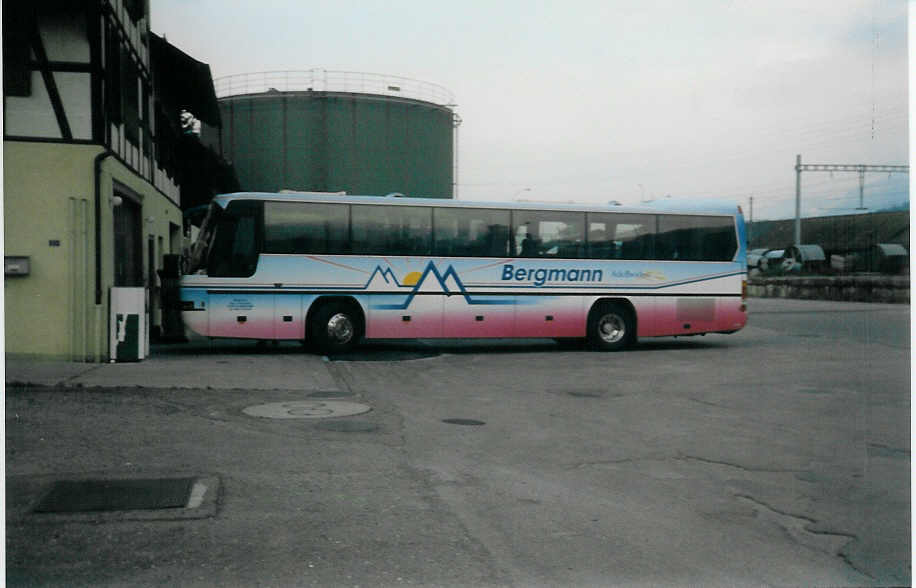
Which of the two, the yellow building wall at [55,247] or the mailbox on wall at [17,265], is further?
the yellow building wall at [55,247]

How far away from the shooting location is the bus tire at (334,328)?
50.7 feet

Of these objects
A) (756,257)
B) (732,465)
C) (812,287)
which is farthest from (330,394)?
(756,257)

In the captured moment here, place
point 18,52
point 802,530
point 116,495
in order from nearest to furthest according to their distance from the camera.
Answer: point 802,530 → point 116,495 → point 18,52

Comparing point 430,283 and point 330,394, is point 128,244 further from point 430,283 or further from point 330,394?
point 330,394

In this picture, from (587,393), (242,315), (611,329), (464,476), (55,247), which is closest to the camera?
(464,476)

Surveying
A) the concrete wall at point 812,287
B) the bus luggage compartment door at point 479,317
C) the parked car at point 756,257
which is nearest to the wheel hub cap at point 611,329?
the bus luggage compartment door at point 479,317

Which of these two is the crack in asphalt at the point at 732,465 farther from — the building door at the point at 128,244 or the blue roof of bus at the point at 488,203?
the building door at the point at 128,244

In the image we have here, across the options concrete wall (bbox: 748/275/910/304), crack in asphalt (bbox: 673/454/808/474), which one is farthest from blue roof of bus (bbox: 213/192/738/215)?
concrete wall (bbox: 748/275/910/304)

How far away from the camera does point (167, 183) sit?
67.4 feet

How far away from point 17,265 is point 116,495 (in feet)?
24.3

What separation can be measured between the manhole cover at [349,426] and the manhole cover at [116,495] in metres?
2.13

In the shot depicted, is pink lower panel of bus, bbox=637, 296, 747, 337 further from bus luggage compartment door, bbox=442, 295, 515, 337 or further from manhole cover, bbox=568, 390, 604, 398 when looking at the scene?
manhole cover, bbox=568, 390, 604, 398

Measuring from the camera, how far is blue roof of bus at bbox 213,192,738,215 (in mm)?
15031

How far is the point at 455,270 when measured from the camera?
639 inches
